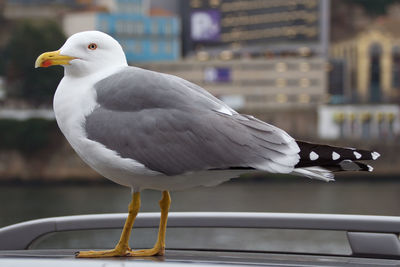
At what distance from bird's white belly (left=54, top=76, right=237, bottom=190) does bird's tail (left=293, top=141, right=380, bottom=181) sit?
8 cm

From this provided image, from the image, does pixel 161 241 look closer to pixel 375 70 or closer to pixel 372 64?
pixel 372 64

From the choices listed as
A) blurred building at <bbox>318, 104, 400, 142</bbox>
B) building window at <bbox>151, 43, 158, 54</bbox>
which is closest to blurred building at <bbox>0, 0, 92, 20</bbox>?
building window at <bbox>151, 43, 158, 54</bbox>

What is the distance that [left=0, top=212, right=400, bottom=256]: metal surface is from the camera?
93 centimetres

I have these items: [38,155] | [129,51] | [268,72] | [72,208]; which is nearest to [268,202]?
[72,208]

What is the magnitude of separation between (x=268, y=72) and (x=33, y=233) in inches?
1238

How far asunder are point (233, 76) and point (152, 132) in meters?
31.7

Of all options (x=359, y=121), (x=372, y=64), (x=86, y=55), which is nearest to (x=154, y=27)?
(x=372, y=64)

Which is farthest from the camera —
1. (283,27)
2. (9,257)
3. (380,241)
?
(283,27)

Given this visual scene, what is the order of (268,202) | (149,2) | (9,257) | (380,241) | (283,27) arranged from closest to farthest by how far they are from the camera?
(9,257)
(380,241)
(268,202)
(283,27)
(149,2)

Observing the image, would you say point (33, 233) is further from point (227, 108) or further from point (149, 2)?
point (149, 2)

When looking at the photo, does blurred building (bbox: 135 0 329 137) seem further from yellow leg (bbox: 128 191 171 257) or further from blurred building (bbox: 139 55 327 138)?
yellow leg (bbox: 128 191 171 257)

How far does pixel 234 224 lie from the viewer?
1002 mm

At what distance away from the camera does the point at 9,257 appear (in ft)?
2.60

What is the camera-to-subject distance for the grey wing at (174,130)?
0.93 metres
